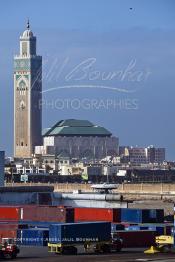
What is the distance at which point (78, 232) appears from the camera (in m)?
73.9

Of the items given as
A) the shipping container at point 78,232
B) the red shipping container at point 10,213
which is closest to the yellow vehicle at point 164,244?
the shipping container at point 78,232

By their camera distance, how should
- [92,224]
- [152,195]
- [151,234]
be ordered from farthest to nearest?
1. [152,195]
2. [151,234]
3. [92,224]

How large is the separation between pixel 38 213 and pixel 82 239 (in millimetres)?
14244

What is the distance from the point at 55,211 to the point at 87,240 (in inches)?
483

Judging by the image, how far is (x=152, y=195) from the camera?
140875 millimetres

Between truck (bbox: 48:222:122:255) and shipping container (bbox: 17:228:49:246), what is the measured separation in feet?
9.49

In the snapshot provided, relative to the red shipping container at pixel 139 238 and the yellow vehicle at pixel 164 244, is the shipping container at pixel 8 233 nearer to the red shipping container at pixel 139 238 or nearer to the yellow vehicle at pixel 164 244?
the red shipping container at pixel 139 238

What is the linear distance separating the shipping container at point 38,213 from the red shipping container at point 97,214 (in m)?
2.46

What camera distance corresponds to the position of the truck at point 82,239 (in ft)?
239

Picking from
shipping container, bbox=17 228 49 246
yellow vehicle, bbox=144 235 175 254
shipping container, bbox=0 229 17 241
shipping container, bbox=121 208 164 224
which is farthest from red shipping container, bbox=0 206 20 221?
yellow vehicle, bbox=144 235 175 254

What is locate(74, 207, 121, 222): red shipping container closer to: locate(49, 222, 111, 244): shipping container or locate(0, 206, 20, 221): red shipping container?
locate(0, 206, 20, 221): red shipping container

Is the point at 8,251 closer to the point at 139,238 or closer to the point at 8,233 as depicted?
the point at 8,233

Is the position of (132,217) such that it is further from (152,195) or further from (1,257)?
(152,195)

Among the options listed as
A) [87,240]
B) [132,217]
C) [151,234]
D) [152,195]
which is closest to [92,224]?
[87,240]
